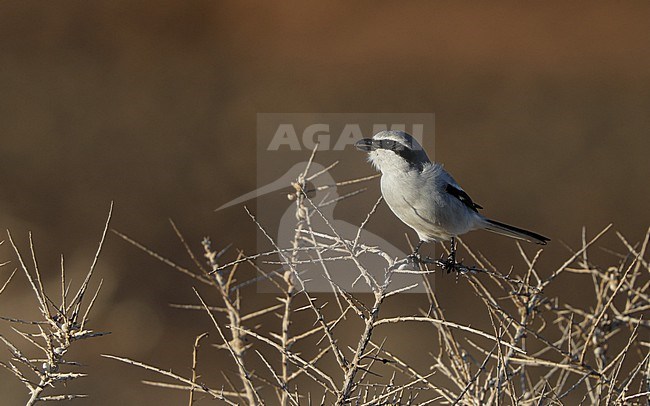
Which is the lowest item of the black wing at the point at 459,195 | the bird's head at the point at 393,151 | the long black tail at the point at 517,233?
the long black tail at the point at 517,233

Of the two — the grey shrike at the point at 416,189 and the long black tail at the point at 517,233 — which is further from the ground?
the grey shrike at the point at 416,189

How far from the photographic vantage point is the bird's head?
7.02ft

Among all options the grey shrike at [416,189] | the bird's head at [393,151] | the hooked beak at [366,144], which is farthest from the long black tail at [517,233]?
the hooked beak at [366,144]

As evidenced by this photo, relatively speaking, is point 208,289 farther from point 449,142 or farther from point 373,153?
point 373,153

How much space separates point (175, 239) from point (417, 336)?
1596 mm

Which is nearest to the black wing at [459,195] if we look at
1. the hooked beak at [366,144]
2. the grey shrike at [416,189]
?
the grey shrike at [416,189]

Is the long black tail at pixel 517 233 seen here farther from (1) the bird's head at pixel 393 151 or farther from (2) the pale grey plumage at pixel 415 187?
(1) the bird's head at pixel 393 151

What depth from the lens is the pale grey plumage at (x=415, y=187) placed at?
2.12 metres

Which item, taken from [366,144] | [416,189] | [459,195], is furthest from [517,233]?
[366,144]

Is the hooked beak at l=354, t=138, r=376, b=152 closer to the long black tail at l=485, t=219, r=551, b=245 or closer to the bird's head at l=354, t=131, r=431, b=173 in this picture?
the bird's head at l=354, t=131, r=431, b=173

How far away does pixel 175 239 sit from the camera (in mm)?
5016

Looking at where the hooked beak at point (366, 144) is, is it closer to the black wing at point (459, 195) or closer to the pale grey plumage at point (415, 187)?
the pale grey plumage at point (415, 187)

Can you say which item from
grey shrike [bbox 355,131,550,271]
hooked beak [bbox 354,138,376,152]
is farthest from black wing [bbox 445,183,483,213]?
hooked beak [bbox 354,138,376,152]

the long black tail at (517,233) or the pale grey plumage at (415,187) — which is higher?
the pale grey plumage at (415,187)
